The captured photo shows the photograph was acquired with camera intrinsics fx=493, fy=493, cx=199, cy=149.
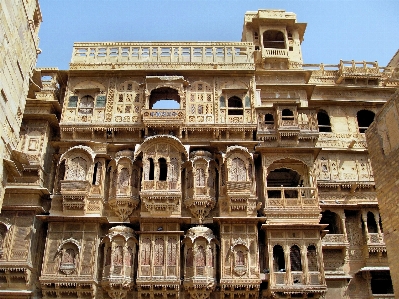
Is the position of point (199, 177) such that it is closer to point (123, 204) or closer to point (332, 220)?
point (123, 204)

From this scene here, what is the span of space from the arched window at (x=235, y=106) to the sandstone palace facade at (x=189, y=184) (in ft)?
0.28

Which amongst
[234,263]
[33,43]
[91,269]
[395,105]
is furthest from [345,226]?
[33,43]

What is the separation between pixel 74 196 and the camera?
18016 millimetres

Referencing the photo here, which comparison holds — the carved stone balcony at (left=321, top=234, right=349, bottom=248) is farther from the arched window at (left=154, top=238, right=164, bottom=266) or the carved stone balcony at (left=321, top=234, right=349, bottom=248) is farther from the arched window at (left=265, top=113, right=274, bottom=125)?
the arched window at (left=154, top=238, right=164, bottom=266)

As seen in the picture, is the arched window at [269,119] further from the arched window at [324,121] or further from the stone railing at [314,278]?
the stone railing at [314,278]

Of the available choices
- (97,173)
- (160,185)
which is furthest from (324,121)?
(97,173)

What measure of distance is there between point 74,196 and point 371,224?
11941 millimetres

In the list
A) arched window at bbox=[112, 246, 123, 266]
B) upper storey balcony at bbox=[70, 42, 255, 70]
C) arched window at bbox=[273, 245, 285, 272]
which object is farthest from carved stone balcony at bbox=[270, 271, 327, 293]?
upper storey balcony at bbox=[70, 42, 255, 70]

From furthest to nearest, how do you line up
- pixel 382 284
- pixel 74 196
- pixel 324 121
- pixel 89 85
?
pixel 324 121
pixel 89 85
pixel 382 284
pixel 74 196

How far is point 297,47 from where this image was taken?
24.9 meters

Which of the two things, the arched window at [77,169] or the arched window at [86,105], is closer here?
the arched window at [77,169]

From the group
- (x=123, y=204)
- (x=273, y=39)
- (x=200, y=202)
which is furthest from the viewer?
(x=273, y=39)

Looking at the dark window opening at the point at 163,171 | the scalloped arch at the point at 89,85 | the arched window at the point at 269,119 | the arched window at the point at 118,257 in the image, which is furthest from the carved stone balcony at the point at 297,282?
the scalloped arch at the point at 89,85

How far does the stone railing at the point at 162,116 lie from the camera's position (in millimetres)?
19281
